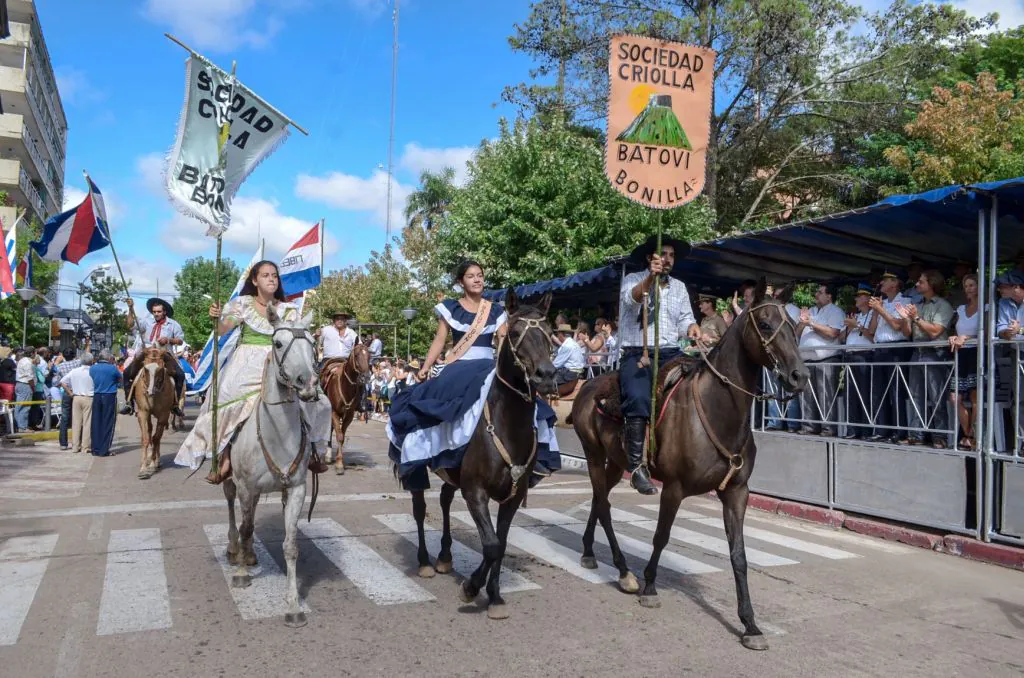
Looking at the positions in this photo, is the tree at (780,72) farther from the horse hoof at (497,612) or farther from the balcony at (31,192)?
the balcony at (31,192)

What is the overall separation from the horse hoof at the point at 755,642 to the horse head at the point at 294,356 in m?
3.37

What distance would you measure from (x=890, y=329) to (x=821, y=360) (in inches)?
47.3

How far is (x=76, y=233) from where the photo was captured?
414 inches

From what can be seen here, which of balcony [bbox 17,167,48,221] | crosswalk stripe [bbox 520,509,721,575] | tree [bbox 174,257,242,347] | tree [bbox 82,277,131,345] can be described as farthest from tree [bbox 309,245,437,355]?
tree [bbox 174,257,242,347]

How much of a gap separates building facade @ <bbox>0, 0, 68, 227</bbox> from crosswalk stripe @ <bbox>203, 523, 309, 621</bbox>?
43642 millimetres

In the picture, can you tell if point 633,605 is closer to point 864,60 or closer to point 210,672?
point 210,672

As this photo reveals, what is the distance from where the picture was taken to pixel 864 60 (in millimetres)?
23922

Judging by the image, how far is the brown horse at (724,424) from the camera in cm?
545

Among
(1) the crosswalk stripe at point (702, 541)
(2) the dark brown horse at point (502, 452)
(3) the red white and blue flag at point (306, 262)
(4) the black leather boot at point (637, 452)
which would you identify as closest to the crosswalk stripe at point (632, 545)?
(1) the crosswalk stripe at point (702, 541)

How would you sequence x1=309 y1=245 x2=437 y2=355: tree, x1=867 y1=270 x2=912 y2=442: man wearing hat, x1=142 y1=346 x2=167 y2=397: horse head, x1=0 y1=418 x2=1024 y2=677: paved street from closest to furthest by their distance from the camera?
x1=0 y1=418 x2=1024 y2=677: paved street, x1=867 y1=270 x2=912 y2=442: man wearing hat, x1=142 y1=346 x2=167 y2=397: horse head, x1=309 y1=245 x2=437 y2=355: tree

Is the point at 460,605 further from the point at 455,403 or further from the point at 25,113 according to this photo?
the point at 25,113

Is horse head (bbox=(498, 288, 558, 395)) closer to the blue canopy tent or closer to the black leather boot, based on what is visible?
the black leather boot

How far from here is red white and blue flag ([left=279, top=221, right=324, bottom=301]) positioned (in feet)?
55.0

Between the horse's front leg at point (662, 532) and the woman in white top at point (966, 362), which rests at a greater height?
the woman in white top at point (966, 362)
